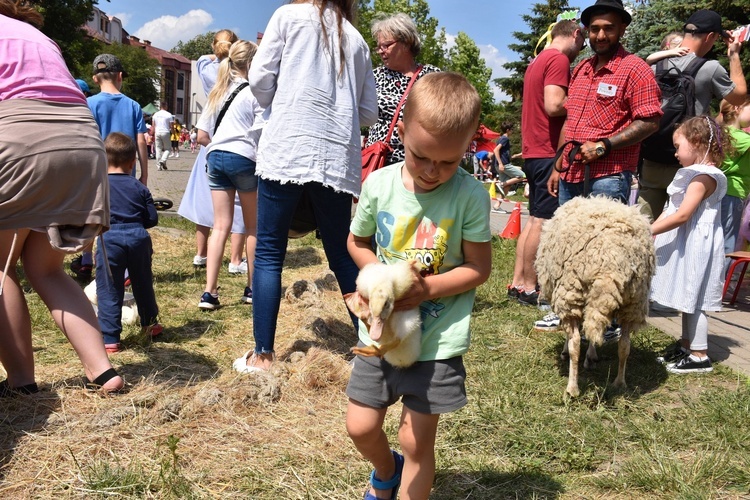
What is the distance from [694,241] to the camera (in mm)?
4398

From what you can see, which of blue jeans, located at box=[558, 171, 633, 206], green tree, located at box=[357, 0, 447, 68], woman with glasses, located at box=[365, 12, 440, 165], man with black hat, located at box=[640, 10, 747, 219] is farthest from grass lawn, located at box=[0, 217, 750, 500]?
green tree, located at box=[357, 0, 447, 68]

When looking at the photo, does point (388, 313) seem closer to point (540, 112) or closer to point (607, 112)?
point (607, 112)

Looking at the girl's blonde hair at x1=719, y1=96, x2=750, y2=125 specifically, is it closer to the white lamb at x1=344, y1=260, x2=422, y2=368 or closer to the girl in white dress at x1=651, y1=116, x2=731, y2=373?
the girl in white dress at x1=651, y1=116, x2=731, y2=373

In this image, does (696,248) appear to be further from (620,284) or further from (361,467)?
(361,467)

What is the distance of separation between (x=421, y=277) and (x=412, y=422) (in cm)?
52

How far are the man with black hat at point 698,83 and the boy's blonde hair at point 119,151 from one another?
14.2 ft

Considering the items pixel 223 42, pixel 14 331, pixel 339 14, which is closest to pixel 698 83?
pixel 339 14

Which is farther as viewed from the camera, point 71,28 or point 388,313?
point 71,28

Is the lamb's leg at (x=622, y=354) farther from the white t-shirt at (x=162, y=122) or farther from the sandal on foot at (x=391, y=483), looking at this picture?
the white t-shirt at (x=162, y=122)

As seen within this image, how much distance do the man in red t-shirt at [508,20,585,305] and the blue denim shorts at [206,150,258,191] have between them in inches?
93.5

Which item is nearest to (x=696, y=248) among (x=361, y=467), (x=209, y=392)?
(x=361, y=467)

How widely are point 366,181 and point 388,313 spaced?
22.5 inches

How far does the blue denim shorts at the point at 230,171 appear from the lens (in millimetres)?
5297

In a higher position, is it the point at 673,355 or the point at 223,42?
the point at 223,42
